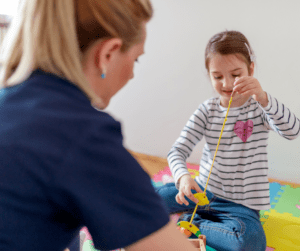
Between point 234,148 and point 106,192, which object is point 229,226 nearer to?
point 234,148

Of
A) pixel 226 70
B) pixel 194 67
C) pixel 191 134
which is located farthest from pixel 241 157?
pixel 194 67

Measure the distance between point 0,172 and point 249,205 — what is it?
2.78 feet

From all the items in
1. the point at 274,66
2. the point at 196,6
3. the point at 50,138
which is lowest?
the point at 274,66

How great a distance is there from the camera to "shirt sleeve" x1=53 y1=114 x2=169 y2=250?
28 centimetres

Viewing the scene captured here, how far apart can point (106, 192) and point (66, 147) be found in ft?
0.20

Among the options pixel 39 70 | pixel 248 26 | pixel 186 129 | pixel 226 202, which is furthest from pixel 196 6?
pixel 39 70

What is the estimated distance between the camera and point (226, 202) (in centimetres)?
100

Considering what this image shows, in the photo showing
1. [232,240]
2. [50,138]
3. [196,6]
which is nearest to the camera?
[50,138]

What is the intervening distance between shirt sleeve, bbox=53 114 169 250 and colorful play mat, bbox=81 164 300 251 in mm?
693

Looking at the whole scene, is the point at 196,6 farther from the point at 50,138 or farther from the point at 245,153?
the point at 50,138

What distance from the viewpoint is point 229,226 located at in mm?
918

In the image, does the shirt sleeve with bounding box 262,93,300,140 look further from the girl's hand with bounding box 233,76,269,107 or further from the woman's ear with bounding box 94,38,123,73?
the woman's ear with bounding box 94,38,123,73

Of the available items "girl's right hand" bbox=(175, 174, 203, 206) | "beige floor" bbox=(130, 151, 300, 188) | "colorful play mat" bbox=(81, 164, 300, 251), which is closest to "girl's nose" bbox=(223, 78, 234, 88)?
"girl's right hand" bbox=(175, 174, 203, 206)

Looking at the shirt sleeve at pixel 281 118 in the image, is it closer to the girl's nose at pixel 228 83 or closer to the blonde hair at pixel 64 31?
the girl's nose at pixel 228 83
